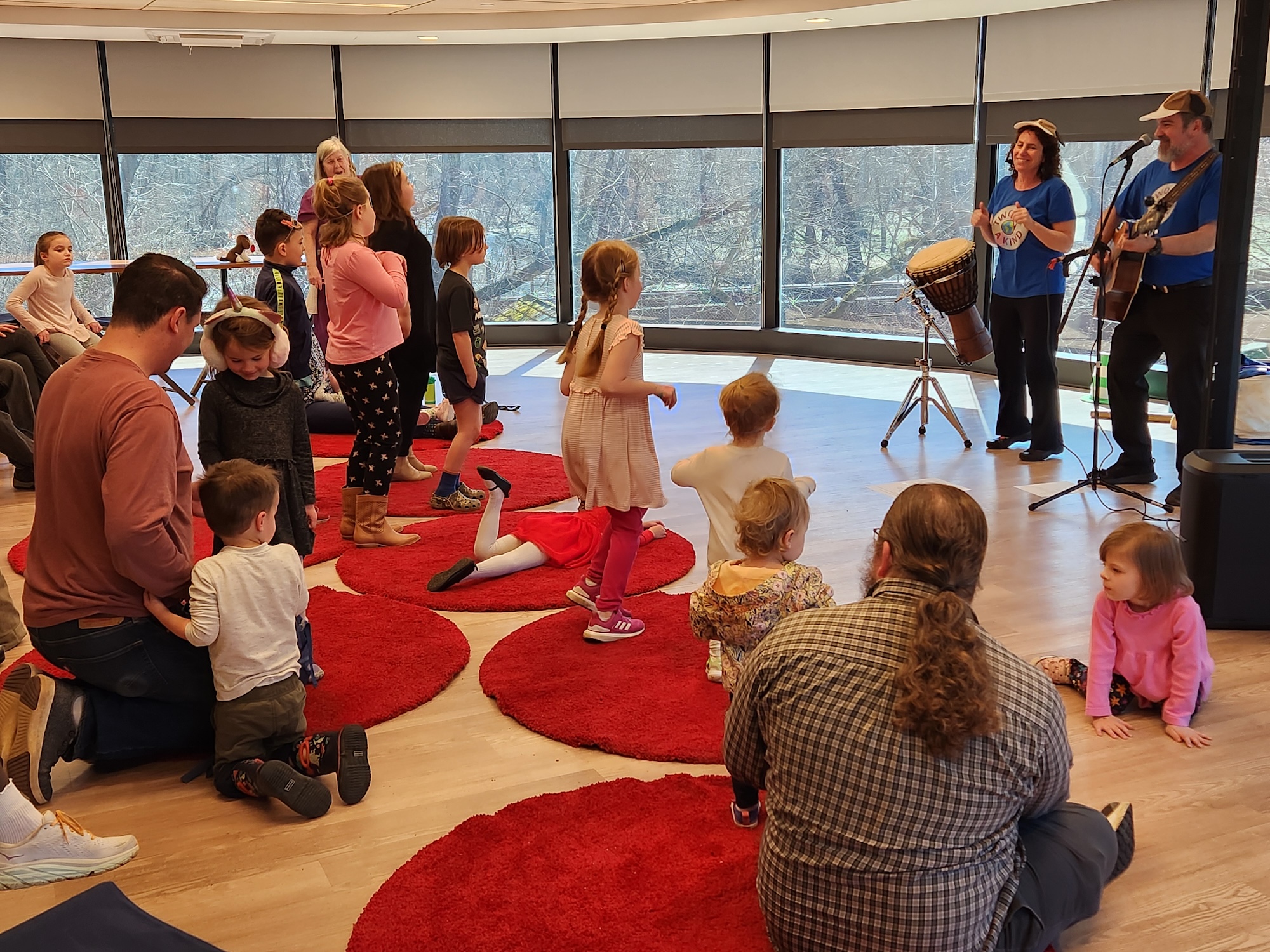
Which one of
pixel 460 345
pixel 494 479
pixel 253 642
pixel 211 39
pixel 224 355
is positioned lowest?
pixel 253 642

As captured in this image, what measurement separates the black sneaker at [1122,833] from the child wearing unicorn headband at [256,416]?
2339 millimetres

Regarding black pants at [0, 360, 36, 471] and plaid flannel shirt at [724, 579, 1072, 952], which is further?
black pants at [0, 360, 36, 471]

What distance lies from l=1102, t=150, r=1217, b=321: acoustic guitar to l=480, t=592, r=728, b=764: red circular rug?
2.62 meters

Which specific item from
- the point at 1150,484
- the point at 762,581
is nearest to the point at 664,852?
the point at 762,581

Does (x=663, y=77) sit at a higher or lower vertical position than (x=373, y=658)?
higher

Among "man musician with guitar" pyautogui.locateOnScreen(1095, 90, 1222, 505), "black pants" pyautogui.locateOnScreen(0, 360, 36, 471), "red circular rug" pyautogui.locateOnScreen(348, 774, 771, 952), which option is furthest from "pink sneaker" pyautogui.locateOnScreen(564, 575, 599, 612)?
"black pants" pyautogui.locateOnScreen(0, 360, 36, 471)

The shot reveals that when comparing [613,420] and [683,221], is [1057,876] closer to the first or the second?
[613,420]

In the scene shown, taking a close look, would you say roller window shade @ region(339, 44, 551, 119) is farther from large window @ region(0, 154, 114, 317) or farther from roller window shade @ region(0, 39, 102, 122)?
large window @ region(0, 154, 114, 317)

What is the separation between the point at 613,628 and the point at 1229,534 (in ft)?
6.49

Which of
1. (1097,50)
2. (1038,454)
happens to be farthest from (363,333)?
(1097,50)

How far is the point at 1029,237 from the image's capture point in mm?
6078

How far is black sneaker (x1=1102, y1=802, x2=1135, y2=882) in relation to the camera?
2436 mm

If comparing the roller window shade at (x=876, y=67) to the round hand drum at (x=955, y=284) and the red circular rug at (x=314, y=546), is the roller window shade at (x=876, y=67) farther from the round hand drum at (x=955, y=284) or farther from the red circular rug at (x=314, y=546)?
the red circular rug at (x=314, y=546)

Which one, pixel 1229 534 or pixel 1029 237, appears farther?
pixel 1029 237
